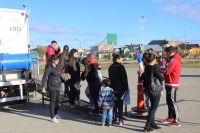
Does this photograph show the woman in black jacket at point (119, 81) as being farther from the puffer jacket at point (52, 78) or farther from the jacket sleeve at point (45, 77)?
the jacket sleeve at point (45, 77)

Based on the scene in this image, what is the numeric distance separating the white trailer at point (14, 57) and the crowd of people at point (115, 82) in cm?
142

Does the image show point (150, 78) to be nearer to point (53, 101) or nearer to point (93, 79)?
point (93, 79)

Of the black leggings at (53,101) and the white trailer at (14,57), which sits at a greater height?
the white trailer at (14,57)

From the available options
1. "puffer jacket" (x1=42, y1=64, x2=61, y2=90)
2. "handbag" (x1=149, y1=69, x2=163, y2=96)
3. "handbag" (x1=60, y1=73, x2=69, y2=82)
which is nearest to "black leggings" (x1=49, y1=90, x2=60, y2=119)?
"puffer jacket" (x1=42, y1=64, x2=61, y2=90)

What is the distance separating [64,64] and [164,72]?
356 cm

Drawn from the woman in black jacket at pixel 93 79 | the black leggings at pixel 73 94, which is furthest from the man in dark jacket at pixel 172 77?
the black leggings at pixel 73 94

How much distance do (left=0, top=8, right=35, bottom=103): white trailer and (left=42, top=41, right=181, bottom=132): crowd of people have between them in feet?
4.65

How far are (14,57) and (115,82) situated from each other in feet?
12.9

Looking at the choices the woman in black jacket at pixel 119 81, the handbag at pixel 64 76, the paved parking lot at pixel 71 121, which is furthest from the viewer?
the handbag at pixel 64 76

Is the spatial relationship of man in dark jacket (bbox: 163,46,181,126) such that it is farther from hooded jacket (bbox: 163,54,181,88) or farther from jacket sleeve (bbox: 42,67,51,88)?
jacket sleeve (bbox: 42,67,51,88)

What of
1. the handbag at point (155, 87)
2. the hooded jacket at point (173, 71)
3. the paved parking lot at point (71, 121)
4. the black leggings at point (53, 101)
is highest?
the hooded jacket at point (173, 71)

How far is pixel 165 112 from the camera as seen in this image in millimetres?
10344

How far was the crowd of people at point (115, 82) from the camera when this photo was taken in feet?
26.9

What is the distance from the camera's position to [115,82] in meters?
8.89
